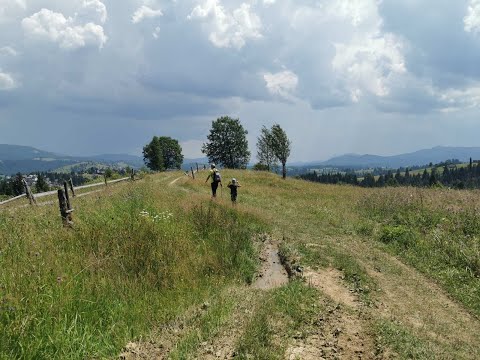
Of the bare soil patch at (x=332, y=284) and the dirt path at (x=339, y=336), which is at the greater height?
the dirt path at (x=339, y=336)

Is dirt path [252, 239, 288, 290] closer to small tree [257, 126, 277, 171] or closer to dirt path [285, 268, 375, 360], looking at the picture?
dirt path [285, 268, 375, 360]

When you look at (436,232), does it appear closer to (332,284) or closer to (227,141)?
(332,284)

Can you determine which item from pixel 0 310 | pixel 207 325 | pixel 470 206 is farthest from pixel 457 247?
pixel 0 310

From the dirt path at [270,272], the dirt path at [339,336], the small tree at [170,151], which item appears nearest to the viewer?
the dirt path at [339,336]

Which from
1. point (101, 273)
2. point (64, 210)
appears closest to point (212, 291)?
point (101, 273)

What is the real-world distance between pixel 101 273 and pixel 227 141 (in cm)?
8033

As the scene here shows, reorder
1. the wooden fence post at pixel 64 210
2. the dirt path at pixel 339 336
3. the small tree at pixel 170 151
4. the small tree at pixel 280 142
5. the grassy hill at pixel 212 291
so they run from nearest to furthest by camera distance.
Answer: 1. the grassy hill at pixel 212 291
2. the dirt path at pixel 339 336
3. the wooden fence post at pixel 64 210
4. the small tree at pixel 280 142
5. the small tree at pixel 170 151

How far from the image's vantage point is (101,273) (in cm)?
761

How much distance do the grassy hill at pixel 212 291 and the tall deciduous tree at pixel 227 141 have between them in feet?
238

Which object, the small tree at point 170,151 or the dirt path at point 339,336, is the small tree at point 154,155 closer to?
the small tree at point 170,151

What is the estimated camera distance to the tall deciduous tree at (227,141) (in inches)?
3423

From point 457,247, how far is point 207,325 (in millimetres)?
11581

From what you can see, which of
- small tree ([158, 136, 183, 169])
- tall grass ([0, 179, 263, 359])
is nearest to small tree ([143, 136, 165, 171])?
small tree ([158, 136, 183, 169])

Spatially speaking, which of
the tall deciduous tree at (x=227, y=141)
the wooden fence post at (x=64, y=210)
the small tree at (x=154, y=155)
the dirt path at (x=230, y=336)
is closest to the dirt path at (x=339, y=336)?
the dirt path at (x=230, y=336)
